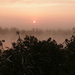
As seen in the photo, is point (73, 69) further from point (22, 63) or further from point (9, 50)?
point (9, 50)

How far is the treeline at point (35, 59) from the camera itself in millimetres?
3232

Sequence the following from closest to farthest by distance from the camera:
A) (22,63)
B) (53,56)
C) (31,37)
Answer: (22,63) → (53,56) → (31,37)

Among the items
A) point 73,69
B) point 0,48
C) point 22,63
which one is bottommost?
point 73,69

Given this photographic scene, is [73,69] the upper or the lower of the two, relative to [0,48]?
lower

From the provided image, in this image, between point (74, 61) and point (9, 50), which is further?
point (74, 61)

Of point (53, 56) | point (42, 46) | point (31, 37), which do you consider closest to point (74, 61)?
point (53, 56)

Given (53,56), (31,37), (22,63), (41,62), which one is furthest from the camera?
(31,37)

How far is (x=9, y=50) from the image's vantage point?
3627mm

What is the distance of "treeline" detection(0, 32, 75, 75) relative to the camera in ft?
10.6

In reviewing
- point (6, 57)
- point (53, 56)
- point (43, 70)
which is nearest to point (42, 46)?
point (53, 56)

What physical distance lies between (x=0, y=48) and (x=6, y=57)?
0.41 metres

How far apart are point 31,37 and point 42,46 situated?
54 centimetres

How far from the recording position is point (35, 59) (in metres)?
3.49

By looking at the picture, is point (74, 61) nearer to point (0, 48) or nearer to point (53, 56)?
point (53, 56)
